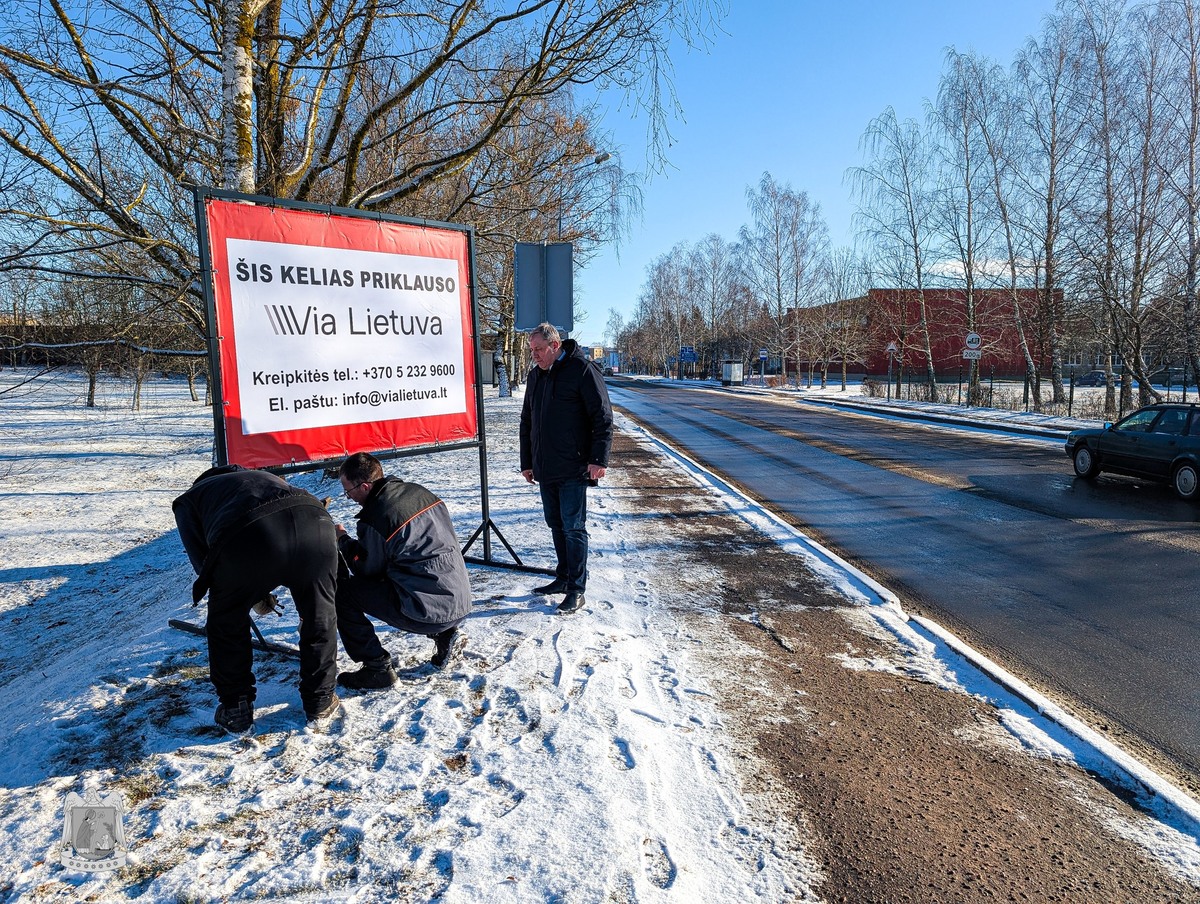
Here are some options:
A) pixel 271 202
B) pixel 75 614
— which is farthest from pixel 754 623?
pixel 75 614

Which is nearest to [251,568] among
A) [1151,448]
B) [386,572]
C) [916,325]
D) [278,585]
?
[278,585]

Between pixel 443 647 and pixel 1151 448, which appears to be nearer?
pixel 443 647

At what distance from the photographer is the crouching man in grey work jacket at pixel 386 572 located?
11.3 ft

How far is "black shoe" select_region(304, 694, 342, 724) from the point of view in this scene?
3.21 metres

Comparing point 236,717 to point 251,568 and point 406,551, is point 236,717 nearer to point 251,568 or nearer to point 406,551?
point 251,568

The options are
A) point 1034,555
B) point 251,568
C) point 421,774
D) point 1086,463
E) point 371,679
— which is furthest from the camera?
point 1086,463

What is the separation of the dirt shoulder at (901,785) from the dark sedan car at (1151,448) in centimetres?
752

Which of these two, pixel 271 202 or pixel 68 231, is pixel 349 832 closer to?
pixel 271 202

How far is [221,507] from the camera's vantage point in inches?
119

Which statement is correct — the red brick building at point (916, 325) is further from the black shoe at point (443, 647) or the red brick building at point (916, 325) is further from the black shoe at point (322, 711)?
the black shoe at point (322, 711)

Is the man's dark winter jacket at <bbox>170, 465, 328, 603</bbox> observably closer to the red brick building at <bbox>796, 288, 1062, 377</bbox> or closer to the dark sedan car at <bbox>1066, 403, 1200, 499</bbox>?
the dark sedan car at <bbox>1066, 403, 1200, 499</bbox>

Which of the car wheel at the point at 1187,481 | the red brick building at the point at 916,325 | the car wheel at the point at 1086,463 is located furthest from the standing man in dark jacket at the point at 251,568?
the red brick building at the point at 916,325

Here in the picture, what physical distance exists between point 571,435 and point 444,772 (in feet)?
8.08

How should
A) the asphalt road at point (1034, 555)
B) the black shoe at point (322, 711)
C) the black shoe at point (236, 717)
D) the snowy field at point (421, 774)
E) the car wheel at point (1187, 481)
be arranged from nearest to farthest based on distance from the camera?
the snowy field at point (421, 774)
the black shoe at point (236, 717)
the black shoe at point (322, 711)
the asphalt road at point (1034, 555)
the car wheel at point (1187, 481)
